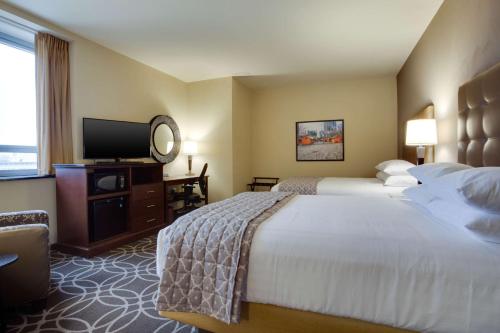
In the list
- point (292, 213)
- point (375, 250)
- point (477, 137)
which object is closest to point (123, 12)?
point (292, 213)

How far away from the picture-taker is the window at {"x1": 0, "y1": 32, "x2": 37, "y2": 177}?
282 centimetres

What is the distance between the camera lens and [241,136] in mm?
5332

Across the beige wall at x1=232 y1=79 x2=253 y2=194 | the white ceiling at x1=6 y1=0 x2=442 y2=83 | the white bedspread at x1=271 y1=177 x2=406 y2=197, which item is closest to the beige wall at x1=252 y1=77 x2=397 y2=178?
the beige wall at x1=232 y1=79 x2=253 y2=194

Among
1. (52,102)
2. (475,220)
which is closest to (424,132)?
(475,220)

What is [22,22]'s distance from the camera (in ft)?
9.06

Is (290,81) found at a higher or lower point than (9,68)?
higher

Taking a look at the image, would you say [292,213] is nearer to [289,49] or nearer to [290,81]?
[289,49]

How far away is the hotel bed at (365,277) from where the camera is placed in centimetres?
101

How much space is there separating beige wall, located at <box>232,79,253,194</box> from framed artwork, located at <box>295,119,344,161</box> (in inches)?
42.1

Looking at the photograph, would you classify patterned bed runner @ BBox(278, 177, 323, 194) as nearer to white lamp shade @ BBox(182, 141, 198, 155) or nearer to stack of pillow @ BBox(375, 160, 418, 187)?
stack of pillow @ BBox(375, 160, 418, 187)

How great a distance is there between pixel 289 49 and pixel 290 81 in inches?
60.5

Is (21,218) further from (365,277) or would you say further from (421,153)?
(421,153)

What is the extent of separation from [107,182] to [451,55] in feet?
12.8

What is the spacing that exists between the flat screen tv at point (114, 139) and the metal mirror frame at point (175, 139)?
33 centimetres
